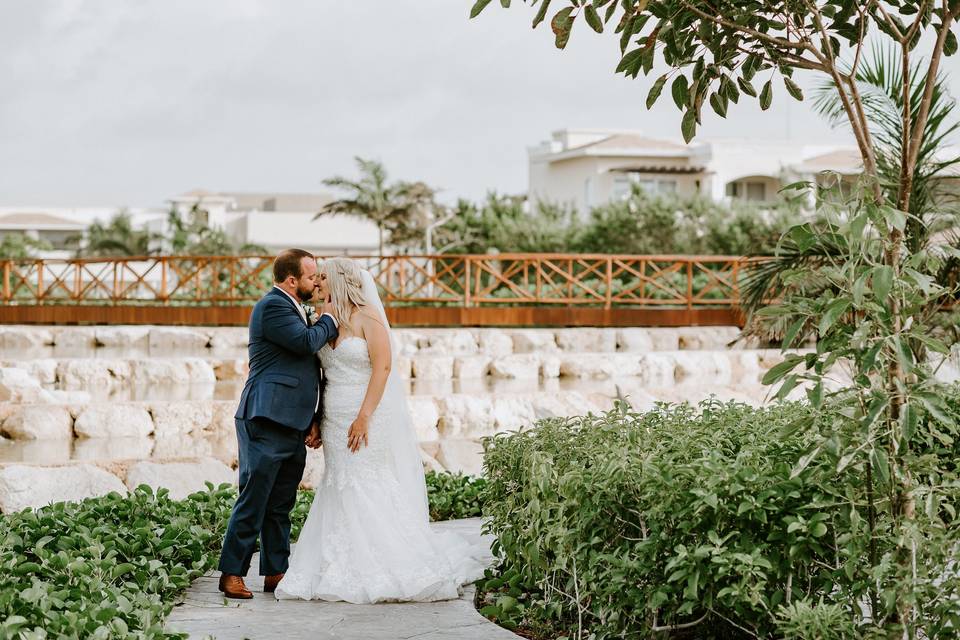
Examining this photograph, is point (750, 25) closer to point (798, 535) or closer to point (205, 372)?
point (798, 535)

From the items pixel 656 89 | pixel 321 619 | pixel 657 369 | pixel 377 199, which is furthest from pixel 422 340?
pixel 377 199

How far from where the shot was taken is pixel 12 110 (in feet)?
229

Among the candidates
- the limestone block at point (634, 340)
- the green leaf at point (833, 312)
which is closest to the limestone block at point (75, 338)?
the limestone block at point (634, 340)

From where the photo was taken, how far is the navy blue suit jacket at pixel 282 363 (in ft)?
17.6

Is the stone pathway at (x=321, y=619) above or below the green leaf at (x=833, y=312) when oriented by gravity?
below

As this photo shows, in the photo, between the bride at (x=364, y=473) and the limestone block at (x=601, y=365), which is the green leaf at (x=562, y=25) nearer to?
the bride at (x=364, y=473)

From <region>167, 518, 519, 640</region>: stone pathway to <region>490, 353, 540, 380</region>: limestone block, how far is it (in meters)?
11.5

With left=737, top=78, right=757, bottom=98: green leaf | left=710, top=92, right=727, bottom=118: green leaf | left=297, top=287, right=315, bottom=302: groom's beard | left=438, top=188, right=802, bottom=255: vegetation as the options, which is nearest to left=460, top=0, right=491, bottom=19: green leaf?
left=710, top=92, right=727, bottom=118: green leaf

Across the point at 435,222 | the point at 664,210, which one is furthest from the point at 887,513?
the point at 435,222

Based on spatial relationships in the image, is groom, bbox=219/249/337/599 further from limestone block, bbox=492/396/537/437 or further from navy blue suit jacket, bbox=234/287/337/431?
limestone block, bbox=492/396/537/437

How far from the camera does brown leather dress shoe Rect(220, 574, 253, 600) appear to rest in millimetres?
5293

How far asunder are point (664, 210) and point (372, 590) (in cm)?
2940

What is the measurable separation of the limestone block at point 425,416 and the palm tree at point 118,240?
3573 cm

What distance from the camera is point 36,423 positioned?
1165 centimetres
